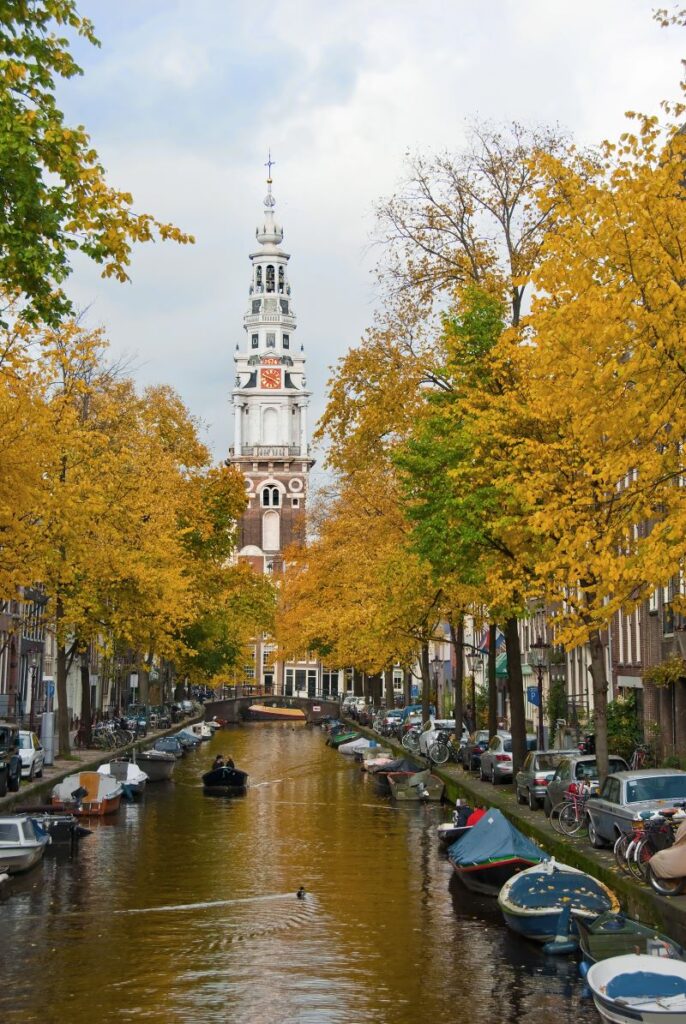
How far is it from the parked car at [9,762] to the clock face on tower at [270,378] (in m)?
142

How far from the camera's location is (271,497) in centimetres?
18238

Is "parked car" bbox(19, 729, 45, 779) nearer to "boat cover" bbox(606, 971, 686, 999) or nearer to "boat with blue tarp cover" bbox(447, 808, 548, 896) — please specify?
"boat with blue tarp cover" bbox(447, 808, 548, 896)

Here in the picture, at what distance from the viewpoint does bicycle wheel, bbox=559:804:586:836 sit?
3216 centimetres

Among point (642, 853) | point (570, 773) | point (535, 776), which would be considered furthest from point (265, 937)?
point (535, 776)

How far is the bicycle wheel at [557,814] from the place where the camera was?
32384 millimetres

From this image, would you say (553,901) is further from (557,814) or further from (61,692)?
(61,692)

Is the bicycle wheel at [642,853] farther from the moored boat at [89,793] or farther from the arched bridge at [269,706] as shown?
the arched bridge at [269,706]

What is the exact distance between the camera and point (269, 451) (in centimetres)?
18500

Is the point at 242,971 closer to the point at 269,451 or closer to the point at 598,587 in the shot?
the point at 598,587

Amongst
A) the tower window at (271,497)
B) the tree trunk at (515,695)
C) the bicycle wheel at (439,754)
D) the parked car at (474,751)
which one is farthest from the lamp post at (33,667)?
the tower window at (271,497)

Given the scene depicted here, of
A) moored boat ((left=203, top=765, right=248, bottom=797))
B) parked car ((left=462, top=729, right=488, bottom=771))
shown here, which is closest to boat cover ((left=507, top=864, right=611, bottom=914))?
parked car ((left=462, top=729, right=488, bottom=771))

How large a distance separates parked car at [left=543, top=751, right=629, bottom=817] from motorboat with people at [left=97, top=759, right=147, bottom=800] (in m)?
19.7

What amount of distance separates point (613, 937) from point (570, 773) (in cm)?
1538

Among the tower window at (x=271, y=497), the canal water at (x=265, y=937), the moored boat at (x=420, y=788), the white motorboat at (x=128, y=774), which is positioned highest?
the tower window at (x=271, y=497)
